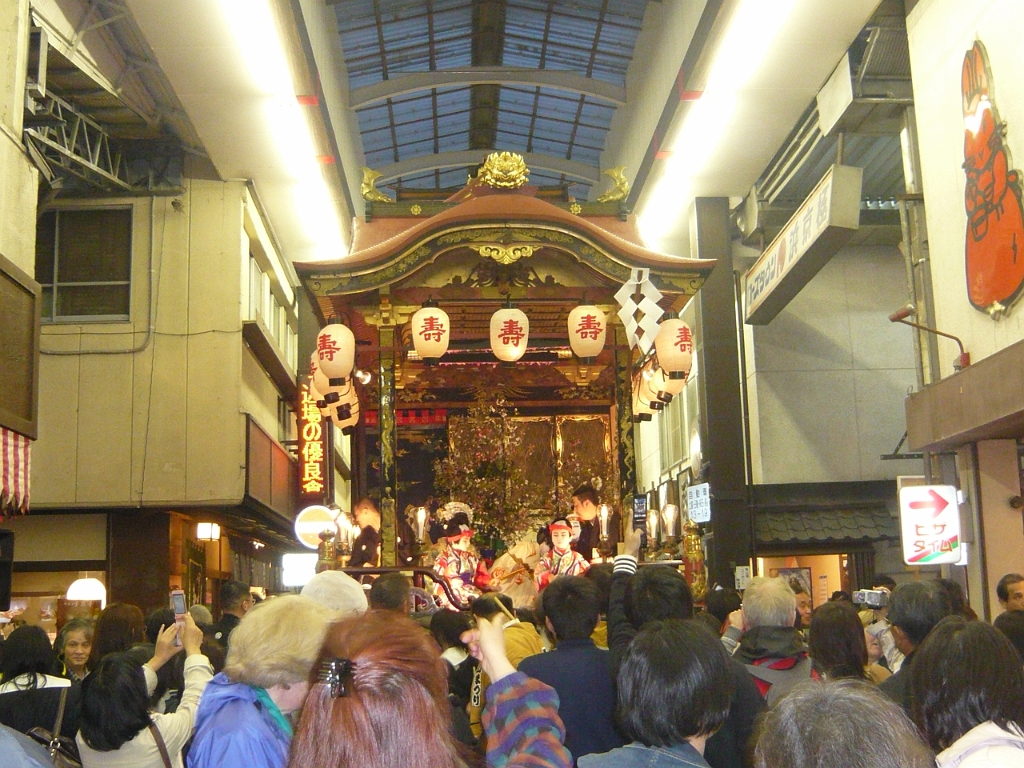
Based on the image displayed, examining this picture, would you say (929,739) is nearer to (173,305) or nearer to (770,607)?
(770,607)

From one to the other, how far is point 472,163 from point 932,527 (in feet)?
46.2

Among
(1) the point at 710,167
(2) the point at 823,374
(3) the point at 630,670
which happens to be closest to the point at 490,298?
(1) the point at 710,167

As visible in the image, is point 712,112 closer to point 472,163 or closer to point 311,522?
point 311,522

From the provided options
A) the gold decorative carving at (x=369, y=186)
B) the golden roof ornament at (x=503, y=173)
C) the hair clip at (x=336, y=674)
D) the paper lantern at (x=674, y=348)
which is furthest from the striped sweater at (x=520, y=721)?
the gold decorative carving at (x=369, y=186)

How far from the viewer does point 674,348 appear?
1123 cm

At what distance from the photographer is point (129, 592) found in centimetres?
1351

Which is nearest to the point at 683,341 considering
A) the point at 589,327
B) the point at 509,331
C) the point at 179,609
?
the point at 589,327

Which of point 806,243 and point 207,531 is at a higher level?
point 806,243

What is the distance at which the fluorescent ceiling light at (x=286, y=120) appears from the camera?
1055cm

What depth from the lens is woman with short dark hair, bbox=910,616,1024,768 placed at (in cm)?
268

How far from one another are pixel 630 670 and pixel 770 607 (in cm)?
181

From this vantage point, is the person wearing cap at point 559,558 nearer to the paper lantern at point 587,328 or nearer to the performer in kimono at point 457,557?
the performer in kimono at point 457,557

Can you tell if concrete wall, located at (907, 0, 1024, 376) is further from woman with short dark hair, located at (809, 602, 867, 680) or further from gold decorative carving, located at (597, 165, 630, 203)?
woman with short dark hair, located at (809, 602, 867, 680)

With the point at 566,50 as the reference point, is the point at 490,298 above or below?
below
